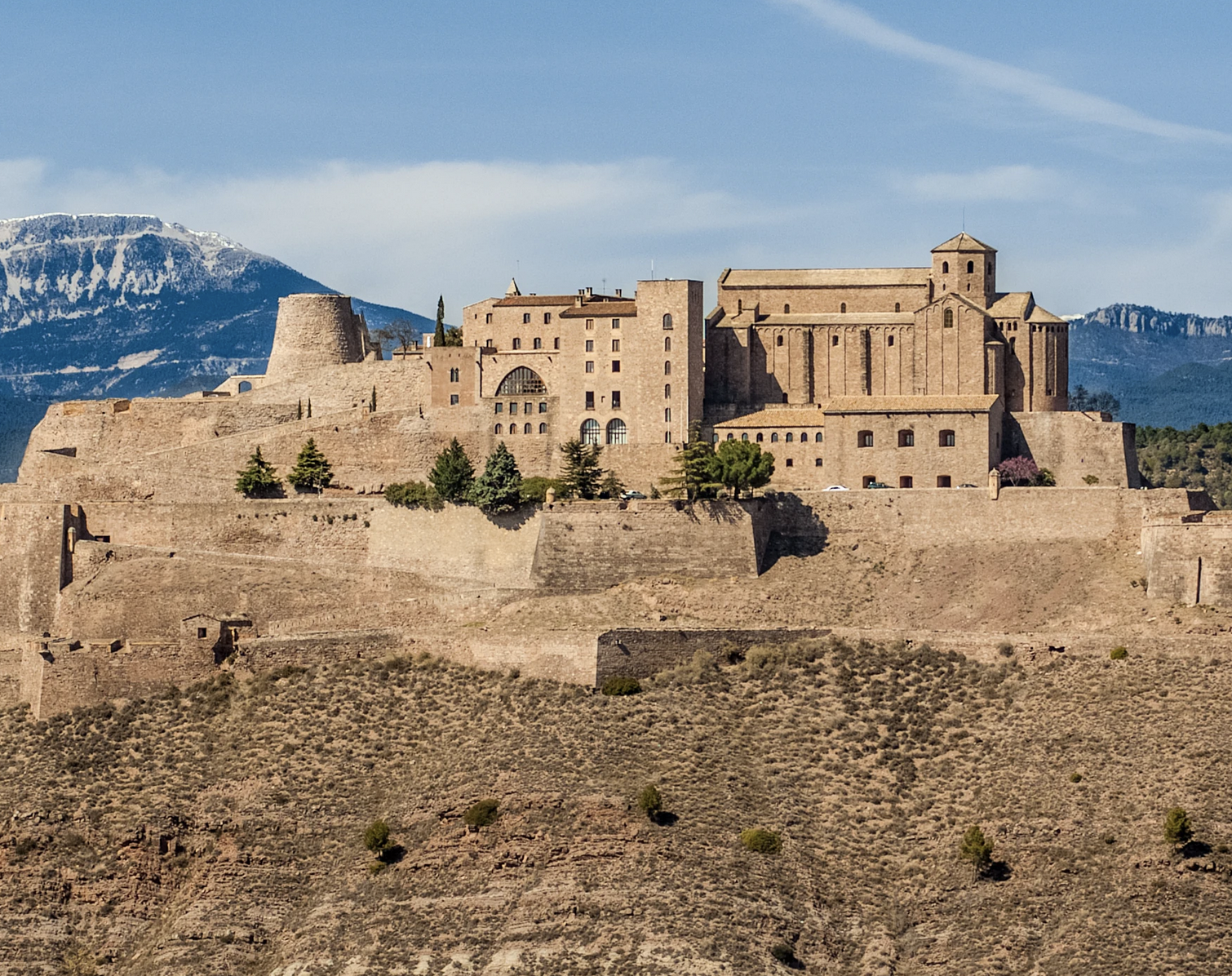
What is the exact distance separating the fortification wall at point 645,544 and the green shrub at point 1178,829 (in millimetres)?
23221

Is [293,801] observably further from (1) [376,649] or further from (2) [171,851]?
(1) [376,649]

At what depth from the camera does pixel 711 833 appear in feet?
197

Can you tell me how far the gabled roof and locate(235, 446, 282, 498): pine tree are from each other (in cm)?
2610

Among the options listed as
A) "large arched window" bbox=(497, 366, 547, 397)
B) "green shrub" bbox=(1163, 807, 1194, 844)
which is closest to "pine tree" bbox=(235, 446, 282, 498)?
"large arched window" bbox=(497, 366, 547, 397)

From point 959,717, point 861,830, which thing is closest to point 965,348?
point 959,717

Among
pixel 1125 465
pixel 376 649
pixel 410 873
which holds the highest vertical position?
pixel 1125 465

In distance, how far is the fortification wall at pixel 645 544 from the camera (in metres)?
77.8

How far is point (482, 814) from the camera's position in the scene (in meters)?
61.3

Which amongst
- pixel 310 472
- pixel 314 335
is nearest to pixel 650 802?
pixel 310 472

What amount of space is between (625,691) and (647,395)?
64.9 ft

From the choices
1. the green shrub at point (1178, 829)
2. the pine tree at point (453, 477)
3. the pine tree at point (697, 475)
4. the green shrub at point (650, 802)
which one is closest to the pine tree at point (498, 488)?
the pine tree at point (453, 477)

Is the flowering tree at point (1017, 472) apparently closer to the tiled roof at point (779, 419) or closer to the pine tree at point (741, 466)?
the tiled roof at point (779, 419)

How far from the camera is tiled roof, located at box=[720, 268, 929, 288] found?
8969cm

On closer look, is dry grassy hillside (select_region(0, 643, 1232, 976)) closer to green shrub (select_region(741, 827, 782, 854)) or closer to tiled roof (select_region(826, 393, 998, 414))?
green shrub (select_region(741, 827, 782, 854))
